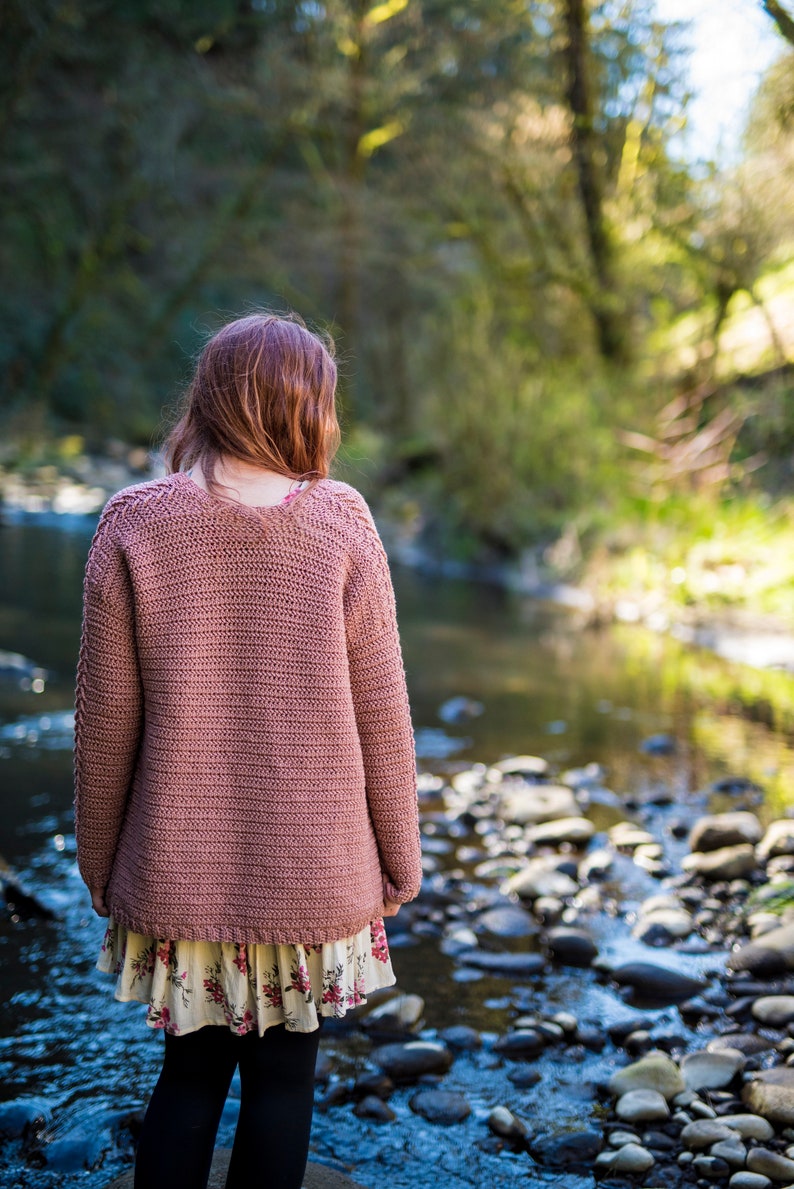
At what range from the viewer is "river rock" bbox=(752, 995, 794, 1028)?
322 centimetres

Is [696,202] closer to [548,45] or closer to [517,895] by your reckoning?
[548,45]

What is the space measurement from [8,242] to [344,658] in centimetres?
1977

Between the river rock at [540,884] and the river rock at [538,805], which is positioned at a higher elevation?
the river rock at [538,805]

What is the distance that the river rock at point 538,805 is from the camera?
5.16 metres

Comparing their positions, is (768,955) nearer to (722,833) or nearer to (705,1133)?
(705,1133)

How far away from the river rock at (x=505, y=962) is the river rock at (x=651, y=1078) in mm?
727

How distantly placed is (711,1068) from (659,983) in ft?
1.86

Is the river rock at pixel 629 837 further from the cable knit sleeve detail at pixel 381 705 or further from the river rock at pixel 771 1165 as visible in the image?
the cable knit sleeve detail at pixel 381 705

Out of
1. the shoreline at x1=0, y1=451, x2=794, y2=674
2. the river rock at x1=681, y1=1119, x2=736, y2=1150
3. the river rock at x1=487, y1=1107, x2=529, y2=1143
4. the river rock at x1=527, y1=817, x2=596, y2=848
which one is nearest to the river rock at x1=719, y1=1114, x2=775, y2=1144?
the river rock at x1=681, y1=1119, x2=736, y2=1150

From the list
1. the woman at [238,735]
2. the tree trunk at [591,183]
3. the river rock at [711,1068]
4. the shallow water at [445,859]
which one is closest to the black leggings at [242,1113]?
the woman at [238,735]

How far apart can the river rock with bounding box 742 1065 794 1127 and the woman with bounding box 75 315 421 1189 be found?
1308mm

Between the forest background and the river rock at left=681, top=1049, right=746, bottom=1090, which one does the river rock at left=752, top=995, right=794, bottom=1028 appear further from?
the forest background

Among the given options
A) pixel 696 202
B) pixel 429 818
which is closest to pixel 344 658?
pixel 429 818

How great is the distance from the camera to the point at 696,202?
41.3 feet
